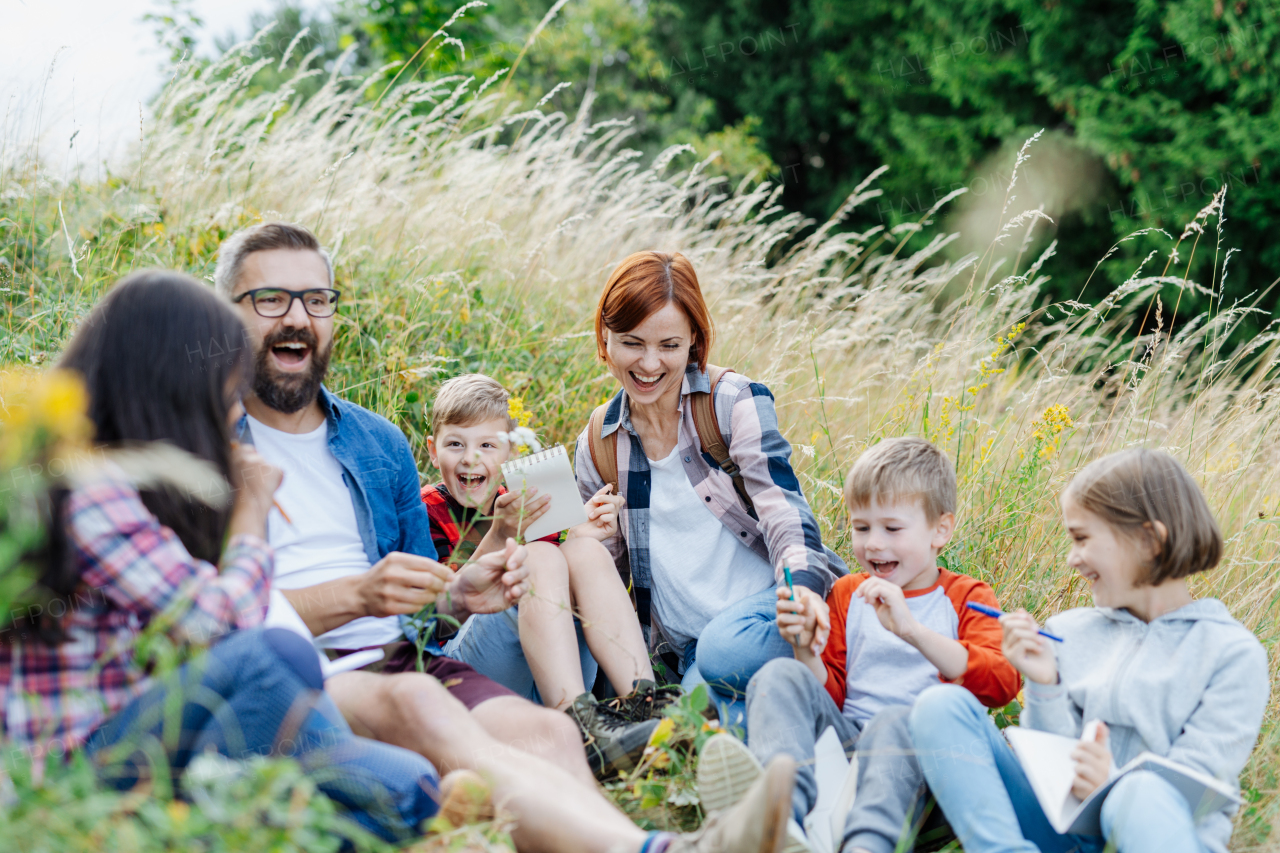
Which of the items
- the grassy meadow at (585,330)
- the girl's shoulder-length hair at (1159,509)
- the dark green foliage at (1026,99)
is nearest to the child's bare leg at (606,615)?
the grassy meadow at (585,330)

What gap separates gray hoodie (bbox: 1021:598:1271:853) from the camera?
1772 millimetres

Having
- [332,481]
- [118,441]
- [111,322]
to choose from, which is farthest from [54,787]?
[332,481]

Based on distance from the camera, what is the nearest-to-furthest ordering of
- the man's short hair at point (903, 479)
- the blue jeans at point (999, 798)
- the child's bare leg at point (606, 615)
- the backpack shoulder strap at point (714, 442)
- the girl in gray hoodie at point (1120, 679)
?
the blue jeans at point (999, 798) < the girl in gray hoodie at point (1120, 679) < the man's short hair at point (903, 479) < the child's bare leg at point (606, 615) < the backpack shoulder strap at point (714, 442)

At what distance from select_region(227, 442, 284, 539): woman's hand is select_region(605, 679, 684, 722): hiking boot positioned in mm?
1005

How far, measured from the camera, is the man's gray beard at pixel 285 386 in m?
2.26

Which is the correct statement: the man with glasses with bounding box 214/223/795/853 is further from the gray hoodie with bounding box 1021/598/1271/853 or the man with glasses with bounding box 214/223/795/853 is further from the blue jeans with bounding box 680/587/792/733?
the gray hoodie with bounding box 1021/598/1271/853

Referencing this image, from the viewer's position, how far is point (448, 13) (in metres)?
6.11

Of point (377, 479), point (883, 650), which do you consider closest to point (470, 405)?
point (377, 479)

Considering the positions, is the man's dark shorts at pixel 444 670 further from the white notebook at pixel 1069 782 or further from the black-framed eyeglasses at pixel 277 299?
the white notebook at pixel 1069 782

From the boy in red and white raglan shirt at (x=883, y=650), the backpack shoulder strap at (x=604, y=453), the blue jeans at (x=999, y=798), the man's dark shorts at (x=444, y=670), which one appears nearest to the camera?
the blue jeans at (x=999, y=798)

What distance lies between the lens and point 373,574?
6.57ft

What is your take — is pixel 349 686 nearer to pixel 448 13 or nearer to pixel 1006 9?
pixel 448 13

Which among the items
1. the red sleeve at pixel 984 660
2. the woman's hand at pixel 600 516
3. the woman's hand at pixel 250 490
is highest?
the woman's hand at pixel 250 490

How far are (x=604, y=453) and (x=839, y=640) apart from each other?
88cm
